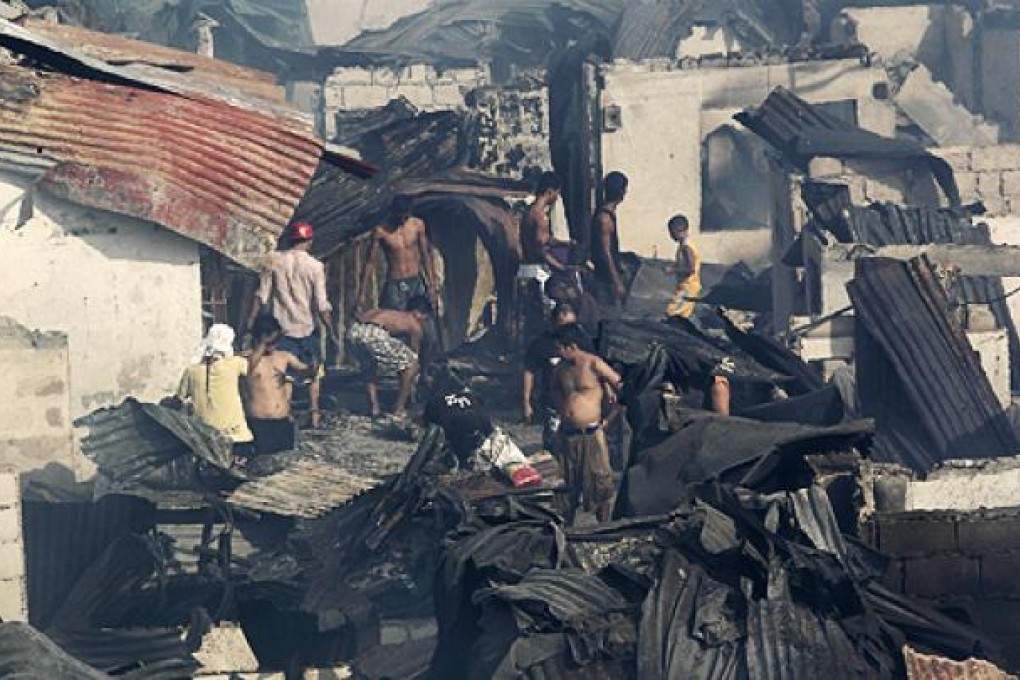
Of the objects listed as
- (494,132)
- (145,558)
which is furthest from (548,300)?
(145,558)

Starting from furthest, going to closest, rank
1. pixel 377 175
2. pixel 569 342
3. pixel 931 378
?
pixel 377 175 < pixel 931 378 < pixel 569 342

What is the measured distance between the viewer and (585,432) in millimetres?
16859

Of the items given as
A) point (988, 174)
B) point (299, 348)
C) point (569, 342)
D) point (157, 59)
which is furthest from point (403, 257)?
point (988, 174)

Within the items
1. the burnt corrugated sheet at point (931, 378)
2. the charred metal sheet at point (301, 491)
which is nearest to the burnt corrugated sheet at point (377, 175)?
the charred metal sheet at point (301, 491)

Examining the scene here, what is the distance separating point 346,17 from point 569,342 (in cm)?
3404

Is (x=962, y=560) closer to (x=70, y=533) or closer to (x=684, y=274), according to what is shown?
(x=70, y=533)

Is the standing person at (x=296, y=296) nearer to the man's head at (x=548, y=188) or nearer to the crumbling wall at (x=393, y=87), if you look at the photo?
the man's head at (x=548, y=188)

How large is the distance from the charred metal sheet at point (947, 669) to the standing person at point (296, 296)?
980cm

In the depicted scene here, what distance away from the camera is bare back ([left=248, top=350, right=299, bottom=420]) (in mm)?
18656

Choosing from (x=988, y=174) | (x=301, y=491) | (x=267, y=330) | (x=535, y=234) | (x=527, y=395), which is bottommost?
(x=301, y=491)

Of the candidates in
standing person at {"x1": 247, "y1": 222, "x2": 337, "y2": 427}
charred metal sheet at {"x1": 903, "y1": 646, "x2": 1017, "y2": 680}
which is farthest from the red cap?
charred metal sheet at {"x1": 903, "y1": 646, "x2": 1017, "y2": 680}

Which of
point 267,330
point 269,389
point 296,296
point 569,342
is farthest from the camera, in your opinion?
point 296,296

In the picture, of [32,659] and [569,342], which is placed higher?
[569,342]

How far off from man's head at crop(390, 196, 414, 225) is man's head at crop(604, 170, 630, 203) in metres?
2.07
